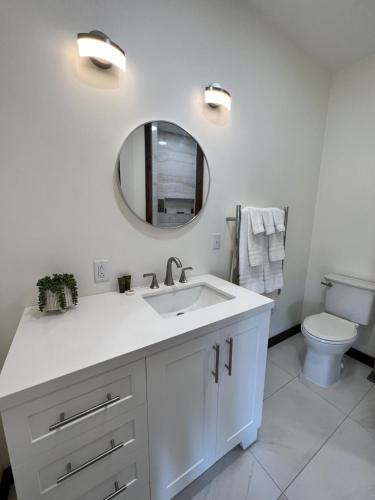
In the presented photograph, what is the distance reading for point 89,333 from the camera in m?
0.82

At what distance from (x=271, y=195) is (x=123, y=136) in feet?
4.12

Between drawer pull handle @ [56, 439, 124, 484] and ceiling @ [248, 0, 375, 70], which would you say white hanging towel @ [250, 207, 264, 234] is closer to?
ceiling @ [248, 0, 375, 70]

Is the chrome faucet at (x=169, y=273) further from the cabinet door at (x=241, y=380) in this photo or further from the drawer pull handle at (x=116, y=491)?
the drawer pull handle at (x=116, y=491)

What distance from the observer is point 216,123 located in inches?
55.7

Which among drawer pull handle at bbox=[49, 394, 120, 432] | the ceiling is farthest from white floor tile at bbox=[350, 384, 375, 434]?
the ceiling

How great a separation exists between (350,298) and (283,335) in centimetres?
74

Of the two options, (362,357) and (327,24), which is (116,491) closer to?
(362,357)

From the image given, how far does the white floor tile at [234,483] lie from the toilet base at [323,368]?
868 mm

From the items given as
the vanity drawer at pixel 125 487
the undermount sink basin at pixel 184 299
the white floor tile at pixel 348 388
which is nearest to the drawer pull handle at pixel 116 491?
the vanity drawer at pixel 125 487

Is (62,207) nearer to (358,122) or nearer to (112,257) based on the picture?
(112,257)

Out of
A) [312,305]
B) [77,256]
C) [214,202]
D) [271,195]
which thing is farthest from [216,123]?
[312,305]

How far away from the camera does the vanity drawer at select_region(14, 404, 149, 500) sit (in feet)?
2.13

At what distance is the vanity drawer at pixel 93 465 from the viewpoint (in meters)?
0.65

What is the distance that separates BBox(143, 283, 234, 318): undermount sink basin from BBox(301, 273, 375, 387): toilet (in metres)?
0.93
